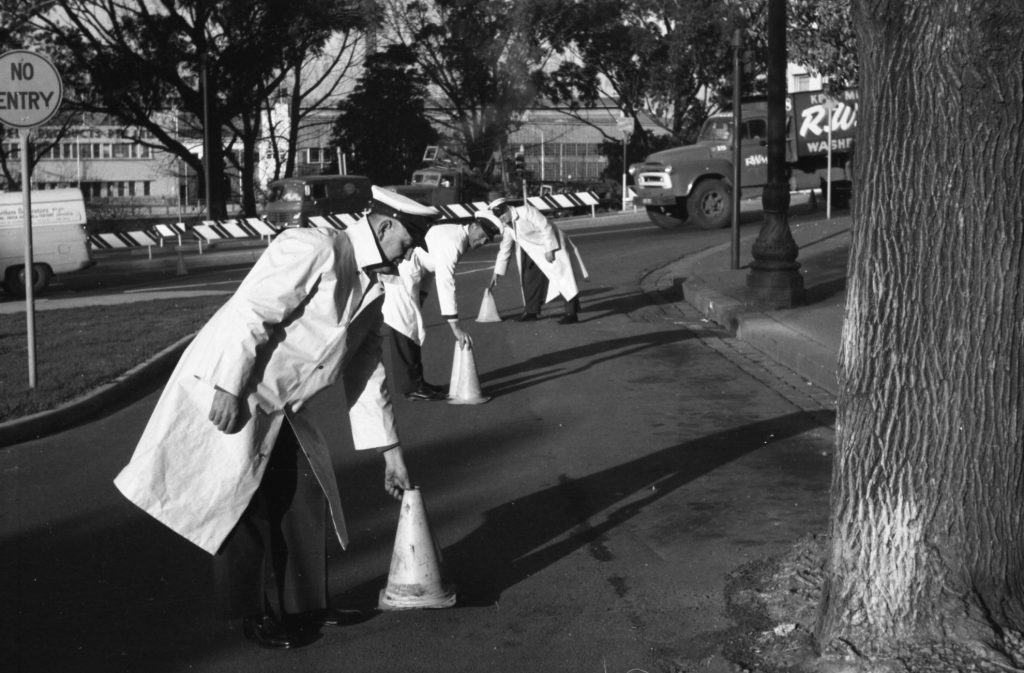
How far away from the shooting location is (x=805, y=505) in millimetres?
6820

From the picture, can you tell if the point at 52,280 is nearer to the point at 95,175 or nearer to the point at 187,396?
the point at 187,396

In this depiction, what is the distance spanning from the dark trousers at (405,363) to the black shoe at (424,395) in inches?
1.3

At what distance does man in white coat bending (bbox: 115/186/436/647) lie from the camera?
452 cm

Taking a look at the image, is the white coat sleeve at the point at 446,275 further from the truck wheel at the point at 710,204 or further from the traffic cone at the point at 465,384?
the truck wheel at the point at 710,204

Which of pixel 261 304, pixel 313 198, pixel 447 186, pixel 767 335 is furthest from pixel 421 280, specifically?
pixel 447 186

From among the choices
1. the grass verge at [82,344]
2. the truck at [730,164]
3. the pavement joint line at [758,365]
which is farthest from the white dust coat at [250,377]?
the truck at [730,164]

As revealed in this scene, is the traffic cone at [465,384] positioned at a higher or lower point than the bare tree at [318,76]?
lower

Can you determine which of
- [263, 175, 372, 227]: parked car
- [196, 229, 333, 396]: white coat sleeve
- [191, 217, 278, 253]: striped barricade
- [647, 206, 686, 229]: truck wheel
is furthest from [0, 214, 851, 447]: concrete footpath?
[263, 175, 372, 227]: parked car

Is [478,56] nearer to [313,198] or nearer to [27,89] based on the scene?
[313,198]

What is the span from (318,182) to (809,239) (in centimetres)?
1948

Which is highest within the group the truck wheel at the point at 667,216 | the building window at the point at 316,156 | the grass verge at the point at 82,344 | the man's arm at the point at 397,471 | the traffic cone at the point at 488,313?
the building window at the point at 316,156

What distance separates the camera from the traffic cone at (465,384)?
32.5 feet

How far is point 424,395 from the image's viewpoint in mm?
10156

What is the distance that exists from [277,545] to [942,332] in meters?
2.51
